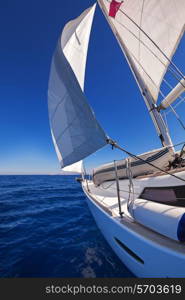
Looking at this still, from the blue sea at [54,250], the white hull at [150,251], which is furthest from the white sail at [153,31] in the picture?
the blue sea at [54,250]

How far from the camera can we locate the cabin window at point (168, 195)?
6.60 feet

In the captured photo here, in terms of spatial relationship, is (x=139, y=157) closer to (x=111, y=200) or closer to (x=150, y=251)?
(x=111, y=200)

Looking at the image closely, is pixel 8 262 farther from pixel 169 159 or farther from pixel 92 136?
pixel 169 159

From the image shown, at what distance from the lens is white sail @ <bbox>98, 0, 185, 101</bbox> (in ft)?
14.9

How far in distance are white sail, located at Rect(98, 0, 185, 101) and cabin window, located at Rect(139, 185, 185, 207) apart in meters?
4.02

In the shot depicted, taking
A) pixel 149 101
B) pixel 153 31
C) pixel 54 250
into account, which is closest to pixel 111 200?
pixel 54 250

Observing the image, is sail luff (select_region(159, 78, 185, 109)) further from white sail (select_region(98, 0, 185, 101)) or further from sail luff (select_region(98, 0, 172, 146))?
white sail (select_region(98, 0, 185, 101))

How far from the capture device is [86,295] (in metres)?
1.44

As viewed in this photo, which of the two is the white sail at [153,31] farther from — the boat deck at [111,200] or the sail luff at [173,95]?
the boat deck at [111,200]

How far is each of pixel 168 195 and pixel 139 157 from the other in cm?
147

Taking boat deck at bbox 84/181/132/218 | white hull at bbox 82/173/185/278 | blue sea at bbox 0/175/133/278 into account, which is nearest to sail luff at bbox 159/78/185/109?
boat deck at bbox 84/181/132/218

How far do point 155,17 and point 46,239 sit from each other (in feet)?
29.3

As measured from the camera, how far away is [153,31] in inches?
199

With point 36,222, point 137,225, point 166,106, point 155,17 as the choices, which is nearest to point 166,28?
point 155,17
